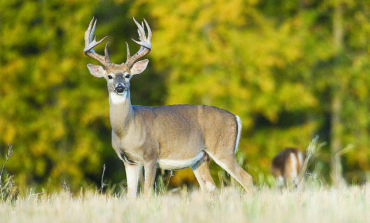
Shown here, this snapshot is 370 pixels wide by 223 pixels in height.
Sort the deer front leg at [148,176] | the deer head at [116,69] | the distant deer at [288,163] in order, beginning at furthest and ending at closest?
the distant deer at [288,163], the deer head at [116,69], the deer front leg at [148,176]

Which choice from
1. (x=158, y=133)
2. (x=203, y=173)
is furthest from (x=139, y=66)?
(x=203, y=173)

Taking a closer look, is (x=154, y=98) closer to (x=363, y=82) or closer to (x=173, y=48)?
(x=173, y=48)

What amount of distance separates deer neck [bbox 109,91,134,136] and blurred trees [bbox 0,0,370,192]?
392 inches

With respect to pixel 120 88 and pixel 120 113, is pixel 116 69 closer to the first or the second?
pixel 120 88

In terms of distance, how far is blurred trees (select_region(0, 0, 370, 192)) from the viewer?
17172 millimetres

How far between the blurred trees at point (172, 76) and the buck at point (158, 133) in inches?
372

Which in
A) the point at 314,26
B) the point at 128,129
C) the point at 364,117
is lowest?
the point at 364,117

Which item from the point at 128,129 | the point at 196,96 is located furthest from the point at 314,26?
the point at 128,129

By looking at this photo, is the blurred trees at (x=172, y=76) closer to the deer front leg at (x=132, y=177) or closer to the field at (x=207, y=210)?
the deer front leg at (x=132, y=177)

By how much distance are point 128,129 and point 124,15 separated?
13259 millimetres

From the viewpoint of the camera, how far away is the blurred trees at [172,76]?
1717 cm

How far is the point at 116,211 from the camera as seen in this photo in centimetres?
463

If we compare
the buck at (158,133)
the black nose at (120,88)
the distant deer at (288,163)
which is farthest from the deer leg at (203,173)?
the distant deer at (288,163)

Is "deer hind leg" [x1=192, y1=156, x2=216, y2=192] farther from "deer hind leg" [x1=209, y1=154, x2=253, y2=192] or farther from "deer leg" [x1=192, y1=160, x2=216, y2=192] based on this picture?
"deer hind leg" [x1=209, y1=154, x2=253, y2=192]
